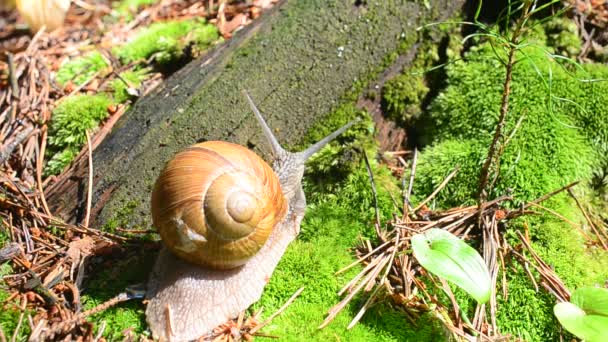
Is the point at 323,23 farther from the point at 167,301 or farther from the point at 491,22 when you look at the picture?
the point at 167,301

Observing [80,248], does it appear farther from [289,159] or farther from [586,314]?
[586,314]

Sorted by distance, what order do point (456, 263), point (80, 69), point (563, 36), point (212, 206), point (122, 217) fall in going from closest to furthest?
point (456, 263)
point (212, 206)
point (122, 217)
point (563, 36)
point (80, 69)

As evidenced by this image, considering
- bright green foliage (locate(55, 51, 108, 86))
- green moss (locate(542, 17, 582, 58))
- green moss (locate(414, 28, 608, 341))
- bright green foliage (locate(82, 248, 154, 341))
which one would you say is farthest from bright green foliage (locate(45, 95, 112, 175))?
green moss (locate(542, 17, 582, 58))

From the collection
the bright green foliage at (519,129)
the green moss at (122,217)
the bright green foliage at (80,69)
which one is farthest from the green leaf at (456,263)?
the bright green foliage at (80,69)

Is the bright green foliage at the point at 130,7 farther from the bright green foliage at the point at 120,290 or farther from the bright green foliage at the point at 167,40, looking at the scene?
the bright green foliage at the point at 120,290

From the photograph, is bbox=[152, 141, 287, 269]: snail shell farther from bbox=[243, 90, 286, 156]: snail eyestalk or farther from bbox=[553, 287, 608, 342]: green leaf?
bbox=[553, 287, 608, 342]: green leaf

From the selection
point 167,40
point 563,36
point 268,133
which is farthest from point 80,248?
point 563,36

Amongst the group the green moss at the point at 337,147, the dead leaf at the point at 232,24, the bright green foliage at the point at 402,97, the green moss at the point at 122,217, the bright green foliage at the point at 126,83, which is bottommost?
the green moss at the point at 122,217
